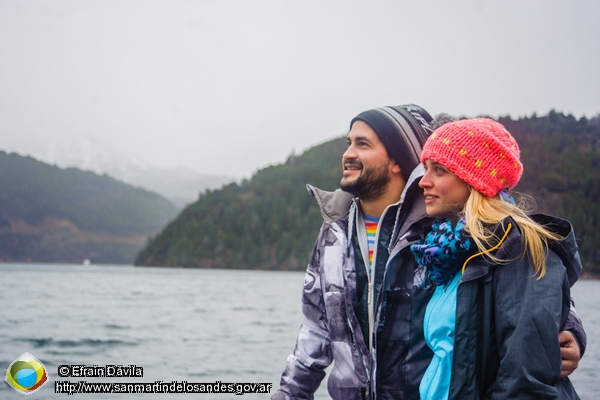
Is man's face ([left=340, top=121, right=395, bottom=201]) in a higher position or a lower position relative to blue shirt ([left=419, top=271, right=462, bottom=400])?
higher

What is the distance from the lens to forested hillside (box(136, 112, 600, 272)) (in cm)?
12038

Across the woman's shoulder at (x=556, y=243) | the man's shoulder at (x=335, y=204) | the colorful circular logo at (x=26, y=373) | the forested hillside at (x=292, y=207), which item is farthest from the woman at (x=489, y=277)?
the forested hillside at (x=292, y=207)

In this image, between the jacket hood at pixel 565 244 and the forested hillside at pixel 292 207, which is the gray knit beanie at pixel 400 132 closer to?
the jacket hood at pixel 565 244

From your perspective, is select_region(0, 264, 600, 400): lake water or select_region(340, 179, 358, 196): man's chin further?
select_region(0, 264, 600, 400): lake water

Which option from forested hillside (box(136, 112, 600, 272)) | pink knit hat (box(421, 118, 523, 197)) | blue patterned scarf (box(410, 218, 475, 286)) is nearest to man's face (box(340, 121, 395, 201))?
pink knit hat (box(421, 118, 523, 197))

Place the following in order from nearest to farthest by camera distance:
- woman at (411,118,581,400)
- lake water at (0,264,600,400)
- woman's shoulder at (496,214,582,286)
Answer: woman at (411,118,581,400)
woman's shoulder at (496,214,582,286)
lake water at (0,264,600,400)

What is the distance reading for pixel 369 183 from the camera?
124 inches

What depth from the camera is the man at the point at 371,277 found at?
2.71m

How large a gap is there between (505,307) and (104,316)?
124ft

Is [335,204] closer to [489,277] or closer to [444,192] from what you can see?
[444,192]

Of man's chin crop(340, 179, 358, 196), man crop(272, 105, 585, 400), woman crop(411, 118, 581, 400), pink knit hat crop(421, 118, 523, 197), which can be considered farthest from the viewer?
man's chin crop(340, 179, 358, 196)

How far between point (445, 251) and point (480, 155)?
1.51 feet

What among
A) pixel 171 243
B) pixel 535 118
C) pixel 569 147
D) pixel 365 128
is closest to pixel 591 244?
pixel 569 147

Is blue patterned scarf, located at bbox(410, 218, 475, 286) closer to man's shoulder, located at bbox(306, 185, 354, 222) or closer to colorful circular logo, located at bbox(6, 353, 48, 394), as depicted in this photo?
man's shoulder, located at bbox(306, 185, 354, 222)
